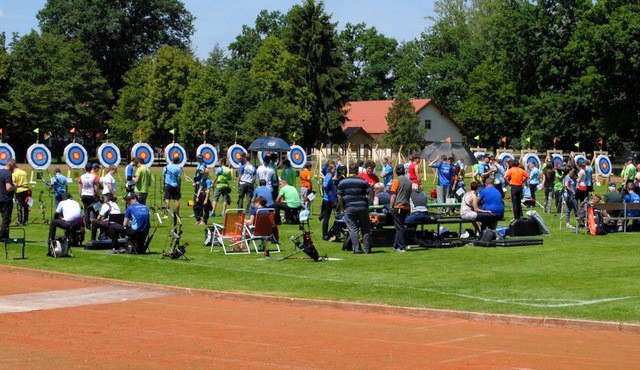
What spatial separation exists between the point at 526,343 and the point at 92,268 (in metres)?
11.0

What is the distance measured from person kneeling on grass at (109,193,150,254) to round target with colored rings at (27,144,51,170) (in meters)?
24.2

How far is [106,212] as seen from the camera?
2444 cm

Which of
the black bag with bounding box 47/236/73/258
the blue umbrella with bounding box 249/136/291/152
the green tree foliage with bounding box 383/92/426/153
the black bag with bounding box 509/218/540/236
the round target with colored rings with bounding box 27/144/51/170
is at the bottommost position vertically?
the black bag with bounding box 47/236/73/258

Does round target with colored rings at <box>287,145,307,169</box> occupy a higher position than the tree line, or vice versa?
the tree line

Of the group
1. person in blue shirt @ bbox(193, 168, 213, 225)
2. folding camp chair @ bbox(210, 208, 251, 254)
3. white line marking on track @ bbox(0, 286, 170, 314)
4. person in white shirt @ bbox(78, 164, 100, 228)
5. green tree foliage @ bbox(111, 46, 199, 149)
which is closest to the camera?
white line marking on track @ bbox(0, 286, 170, 314)

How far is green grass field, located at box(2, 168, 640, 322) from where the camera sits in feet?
54.9

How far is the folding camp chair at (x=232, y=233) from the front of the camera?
23.8 m

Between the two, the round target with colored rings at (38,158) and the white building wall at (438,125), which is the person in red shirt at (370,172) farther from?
the white building wall at (438,125)

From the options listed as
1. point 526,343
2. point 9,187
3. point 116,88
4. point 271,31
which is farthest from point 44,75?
point 526,343

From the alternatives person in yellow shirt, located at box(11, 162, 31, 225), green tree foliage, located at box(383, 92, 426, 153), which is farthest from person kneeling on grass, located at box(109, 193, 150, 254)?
green tree foliage, located at box(383, 92, 426, 153)

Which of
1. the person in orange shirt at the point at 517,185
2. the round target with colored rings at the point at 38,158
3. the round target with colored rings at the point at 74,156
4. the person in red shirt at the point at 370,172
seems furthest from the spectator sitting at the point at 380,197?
the round target with colored rings at the point at 74,156

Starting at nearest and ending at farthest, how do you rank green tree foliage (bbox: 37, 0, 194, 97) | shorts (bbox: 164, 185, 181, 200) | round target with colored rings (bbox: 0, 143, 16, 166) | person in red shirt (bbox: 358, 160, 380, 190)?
1. person in red shirt (bbox: 358, 160, 380, 190)
2. shorts (bbox: 164, 185, 181, 200)
3. round target with colored rings (bbox: 0, 143, 16, 166)
4. green tree foliage (bbox: 37, 0, 194, 97)

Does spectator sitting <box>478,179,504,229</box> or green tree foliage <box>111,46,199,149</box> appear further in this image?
green tree foliage <box>111,46,199,149</box>

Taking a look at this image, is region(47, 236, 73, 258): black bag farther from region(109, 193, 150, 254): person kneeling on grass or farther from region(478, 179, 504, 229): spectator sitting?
region(478, 179, 504, 229): spectator sitting
